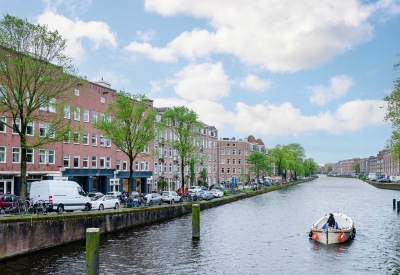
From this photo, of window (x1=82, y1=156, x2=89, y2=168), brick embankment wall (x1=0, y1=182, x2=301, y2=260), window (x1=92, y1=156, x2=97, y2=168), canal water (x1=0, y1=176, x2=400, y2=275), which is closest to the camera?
canal water (x1=0, y1=176, x2=400, y2=275)

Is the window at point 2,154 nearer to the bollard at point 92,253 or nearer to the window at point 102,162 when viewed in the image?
the window at point 102,162

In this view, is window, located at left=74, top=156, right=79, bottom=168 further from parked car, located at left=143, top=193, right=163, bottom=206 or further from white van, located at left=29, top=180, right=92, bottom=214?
white van, located at left=29, top=180, right=92, bottom=214

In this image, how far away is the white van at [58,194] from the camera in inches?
1683

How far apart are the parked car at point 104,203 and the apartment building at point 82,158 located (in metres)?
9.76

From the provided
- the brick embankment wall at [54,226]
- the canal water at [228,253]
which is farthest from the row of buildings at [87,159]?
the canal water at [228,253]

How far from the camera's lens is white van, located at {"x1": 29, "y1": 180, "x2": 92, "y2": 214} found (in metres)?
42.8

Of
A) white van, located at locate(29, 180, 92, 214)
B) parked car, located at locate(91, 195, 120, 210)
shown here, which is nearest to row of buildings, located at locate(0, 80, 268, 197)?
white van, located at locate(29, 180, 92, 214)

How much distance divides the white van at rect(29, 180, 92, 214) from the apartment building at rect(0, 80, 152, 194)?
10.4 metres

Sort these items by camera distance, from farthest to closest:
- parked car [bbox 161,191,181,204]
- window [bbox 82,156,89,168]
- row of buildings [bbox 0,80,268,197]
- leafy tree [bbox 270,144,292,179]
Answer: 1. leafy tree [bbox 270,144,292,179]
2. window [bbox 82,156,89,168]
3. parked car [bbox 161,191,181,204]
4. row of buildings [bbox 0,80,268,197]

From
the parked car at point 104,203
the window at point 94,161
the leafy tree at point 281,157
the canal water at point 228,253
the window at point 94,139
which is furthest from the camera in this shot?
the leafy tree at point 281,157

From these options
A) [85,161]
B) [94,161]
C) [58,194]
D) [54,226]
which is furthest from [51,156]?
[54,226]

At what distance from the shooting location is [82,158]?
2825 inches

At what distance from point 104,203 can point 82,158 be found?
24.0m

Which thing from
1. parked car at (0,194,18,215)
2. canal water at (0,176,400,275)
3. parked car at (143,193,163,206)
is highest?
parked car at (0,194,18,215)
